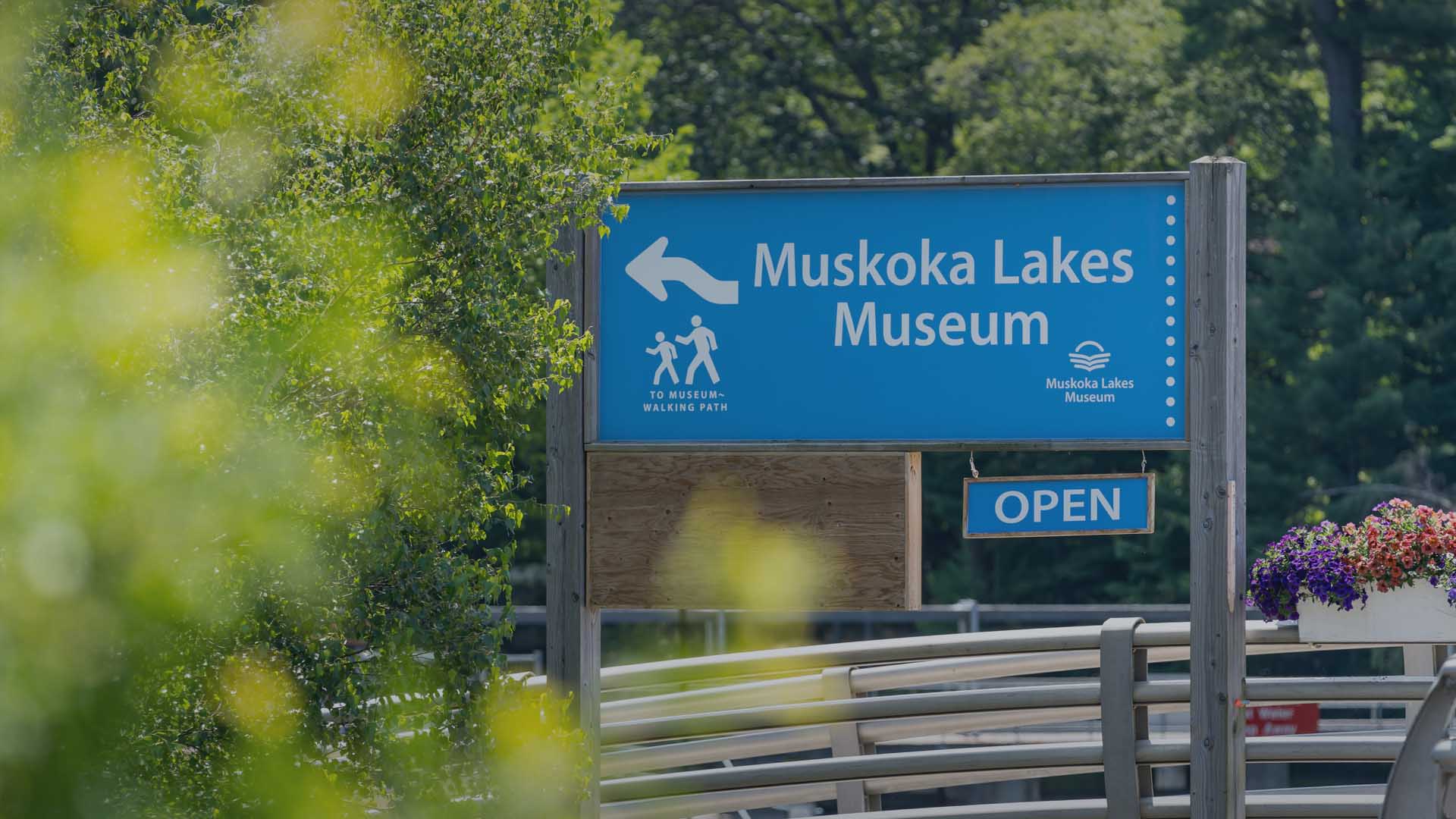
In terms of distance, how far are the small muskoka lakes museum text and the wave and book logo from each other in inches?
4.4

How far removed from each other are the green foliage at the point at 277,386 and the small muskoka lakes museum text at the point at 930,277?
0.83m

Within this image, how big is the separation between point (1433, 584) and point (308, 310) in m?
3.49

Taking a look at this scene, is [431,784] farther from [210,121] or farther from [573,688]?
[210,121]

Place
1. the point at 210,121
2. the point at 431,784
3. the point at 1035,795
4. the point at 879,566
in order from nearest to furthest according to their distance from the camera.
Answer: the point at 431,784 < the point at 210,121 < the point at 879,566 < the point at 1035,795

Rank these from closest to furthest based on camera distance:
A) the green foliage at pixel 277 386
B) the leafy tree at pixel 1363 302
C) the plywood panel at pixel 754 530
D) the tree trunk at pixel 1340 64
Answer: the green foliage at pixel 277 386 < the plywood panel at pixel 754 530 < the leafy tree at pixel 1363 302 < the tree trunk at pixel 1340 64

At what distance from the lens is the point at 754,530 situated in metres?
6.54

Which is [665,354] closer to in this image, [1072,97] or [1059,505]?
[1059,505]

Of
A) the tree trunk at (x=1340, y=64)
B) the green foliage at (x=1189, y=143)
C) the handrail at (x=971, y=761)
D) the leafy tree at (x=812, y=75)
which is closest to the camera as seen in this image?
the handrail at (x=971, y=761)

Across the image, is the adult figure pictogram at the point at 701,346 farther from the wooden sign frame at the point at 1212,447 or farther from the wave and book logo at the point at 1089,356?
the wave and book logo at the point at 1089,356

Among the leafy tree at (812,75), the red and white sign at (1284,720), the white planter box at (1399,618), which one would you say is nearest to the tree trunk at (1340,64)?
the leafy tree at (812,75)

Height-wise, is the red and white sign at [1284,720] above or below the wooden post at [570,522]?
below

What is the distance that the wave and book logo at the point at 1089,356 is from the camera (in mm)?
6297

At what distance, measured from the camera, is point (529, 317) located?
19.2 ft

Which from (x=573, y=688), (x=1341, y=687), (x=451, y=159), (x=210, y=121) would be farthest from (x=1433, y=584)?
(x=210, y=121)
